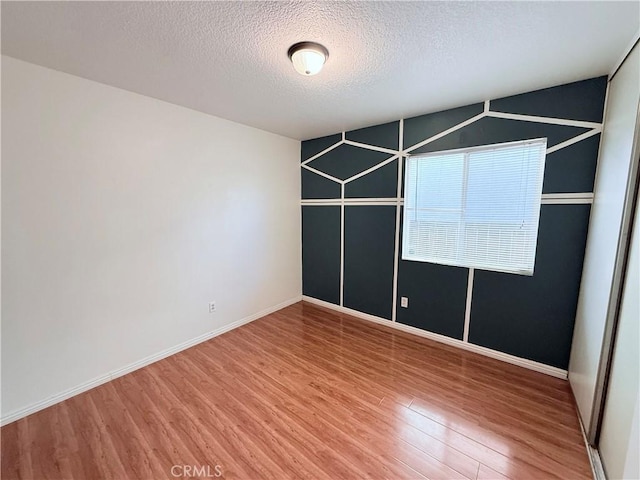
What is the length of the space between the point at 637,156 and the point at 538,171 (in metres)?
0.89

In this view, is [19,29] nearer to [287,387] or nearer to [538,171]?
[287,387]

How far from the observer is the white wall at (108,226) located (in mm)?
1817

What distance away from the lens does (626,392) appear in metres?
1.30

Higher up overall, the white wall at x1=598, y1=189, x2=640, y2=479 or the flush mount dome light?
the flush mount dome light

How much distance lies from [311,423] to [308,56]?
2386mm

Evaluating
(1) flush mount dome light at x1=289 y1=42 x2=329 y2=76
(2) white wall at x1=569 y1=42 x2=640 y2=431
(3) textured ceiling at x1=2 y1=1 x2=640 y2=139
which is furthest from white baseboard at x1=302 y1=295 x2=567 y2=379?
(1) flush mount dome light at x1=289 y1=42 x2=329 y2=76

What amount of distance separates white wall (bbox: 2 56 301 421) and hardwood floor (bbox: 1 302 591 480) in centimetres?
40

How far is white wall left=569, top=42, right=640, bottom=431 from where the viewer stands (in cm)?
153

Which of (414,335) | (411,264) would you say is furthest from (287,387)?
(411,264)

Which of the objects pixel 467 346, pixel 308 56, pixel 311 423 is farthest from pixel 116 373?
pixel 467 346

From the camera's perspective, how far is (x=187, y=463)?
154cm

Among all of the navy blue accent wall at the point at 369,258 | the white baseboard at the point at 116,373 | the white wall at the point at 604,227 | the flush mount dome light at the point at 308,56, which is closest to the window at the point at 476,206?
the navy blue accent wall at the point at 369,258

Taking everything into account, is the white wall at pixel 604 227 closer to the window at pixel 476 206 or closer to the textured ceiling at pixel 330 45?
the textured ceiling at pixel 330 45

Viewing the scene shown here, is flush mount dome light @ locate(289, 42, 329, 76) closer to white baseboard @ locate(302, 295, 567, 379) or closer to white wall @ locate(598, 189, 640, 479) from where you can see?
white wall @ locate(598, 189, 640, 479)
